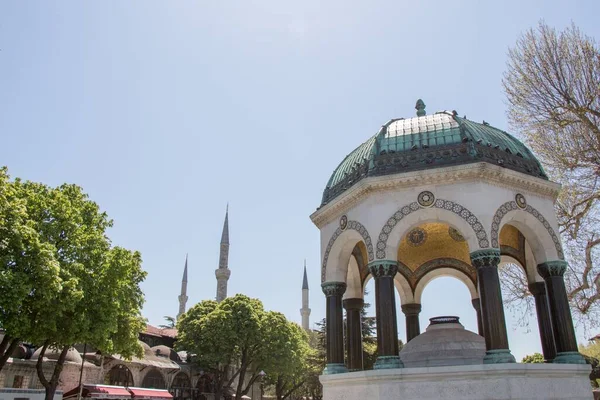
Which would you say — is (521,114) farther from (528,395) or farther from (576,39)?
(528,395)

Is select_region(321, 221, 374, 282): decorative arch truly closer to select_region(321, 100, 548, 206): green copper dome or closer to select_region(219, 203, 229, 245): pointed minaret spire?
select_region(321, 100, 548, 206): green copper dome

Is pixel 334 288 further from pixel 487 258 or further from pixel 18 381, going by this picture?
pixel 18 381

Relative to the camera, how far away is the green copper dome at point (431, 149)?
12.2 meters

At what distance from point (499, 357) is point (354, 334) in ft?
16.3

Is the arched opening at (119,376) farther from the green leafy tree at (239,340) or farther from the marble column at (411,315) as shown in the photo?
the marble column at (411,315)

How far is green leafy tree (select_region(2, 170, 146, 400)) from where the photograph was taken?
1561cm

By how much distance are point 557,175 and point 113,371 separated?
33.8 m

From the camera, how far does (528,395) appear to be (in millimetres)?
9852

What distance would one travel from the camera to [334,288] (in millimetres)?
13531

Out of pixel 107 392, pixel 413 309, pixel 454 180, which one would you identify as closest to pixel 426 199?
pixel 454 180

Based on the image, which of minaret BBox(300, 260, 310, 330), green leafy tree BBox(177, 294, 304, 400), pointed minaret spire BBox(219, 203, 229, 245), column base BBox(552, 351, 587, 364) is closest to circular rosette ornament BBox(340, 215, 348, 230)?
column base BBox(552, 351, 587, 364)

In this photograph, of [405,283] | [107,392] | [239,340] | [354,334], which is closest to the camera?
[354,334]

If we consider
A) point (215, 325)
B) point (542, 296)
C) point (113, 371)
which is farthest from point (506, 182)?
point (113, 371)

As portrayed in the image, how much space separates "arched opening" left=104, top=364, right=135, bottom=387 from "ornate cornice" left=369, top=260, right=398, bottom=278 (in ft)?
104
